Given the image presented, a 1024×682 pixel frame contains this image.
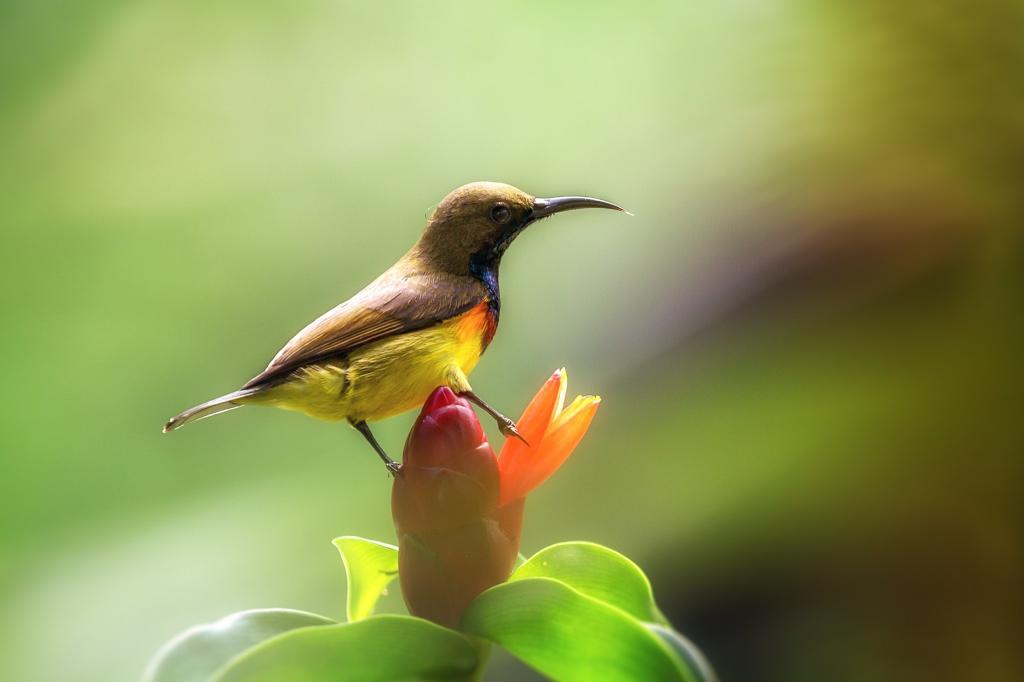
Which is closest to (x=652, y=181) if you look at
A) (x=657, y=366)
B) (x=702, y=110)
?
(x=702, y=110)

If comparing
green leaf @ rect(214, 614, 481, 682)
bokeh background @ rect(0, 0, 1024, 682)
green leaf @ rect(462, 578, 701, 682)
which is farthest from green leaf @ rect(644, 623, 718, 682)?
bokeh background @ rect(0, 0, 1024, 682)

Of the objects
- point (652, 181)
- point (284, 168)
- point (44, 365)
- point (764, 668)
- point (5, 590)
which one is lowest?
point (764, 668)

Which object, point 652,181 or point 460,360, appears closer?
point 460,360

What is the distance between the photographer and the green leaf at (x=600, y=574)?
55 centimetres

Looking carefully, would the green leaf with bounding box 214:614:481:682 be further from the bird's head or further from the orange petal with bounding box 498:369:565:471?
the bird's head

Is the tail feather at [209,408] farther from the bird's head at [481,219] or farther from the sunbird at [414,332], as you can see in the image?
the bird's head at [481,219]

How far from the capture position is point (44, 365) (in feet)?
5.26

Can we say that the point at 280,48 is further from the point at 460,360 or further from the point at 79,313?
the point at 460,360

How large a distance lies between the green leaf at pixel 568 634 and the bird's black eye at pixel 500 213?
255mm

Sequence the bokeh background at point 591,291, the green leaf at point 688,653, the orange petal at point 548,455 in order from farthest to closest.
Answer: the bokeh background at point 591,291 < the orange petal at point 548,455 < the green leaf at point 688,653

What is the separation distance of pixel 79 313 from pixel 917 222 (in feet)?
4.46

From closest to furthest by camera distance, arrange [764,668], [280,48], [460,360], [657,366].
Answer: [460,360], [764,668], [657,366], [280,48]

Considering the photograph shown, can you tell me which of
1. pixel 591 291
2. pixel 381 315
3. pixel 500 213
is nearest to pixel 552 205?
pixel 500 213

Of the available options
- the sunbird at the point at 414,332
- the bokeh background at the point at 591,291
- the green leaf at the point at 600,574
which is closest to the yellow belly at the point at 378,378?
the sunbird at the point at 414,332
